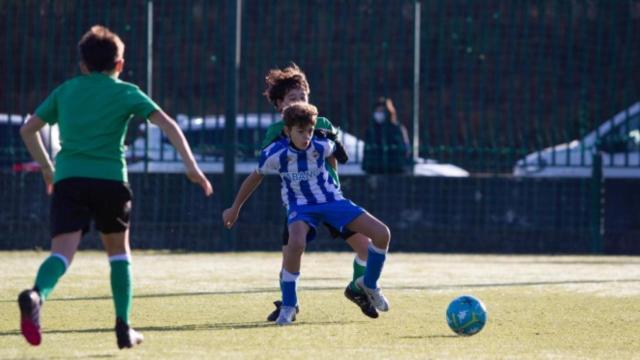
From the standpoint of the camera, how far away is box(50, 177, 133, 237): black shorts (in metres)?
6.60

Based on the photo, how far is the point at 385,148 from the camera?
15.3 m

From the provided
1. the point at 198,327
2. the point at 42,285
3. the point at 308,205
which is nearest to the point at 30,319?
the point at 42,285

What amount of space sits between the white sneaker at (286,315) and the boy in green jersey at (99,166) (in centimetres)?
149

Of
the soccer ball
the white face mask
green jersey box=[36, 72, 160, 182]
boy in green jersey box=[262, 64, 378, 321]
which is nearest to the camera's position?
green jersey box=[36, 72, 160, 182]

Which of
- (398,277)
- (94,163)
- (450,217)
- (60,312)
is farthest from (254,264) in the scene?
(94,163)

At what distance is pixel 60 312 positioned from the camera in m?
8.50

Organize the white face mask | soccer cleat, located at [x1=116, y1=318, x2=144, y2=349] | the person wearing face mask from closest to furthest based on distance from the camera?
soccer cleat, located at [x1=116, y1=318, x2=144, y2=349], the white face mask, the person wearing face mask

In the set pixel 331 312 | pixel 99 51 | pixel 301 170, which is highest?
pixel 99 51

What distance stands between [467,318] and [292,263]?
4.01ft

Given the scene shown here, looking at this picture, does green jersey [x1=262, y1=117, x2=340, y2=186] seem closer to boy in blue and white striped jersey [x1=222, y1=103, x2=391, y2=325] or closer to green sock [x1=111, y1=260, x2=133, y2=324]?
boy in blue and white striped jersey [x1=222, y1=103, x2=391, y2=325]

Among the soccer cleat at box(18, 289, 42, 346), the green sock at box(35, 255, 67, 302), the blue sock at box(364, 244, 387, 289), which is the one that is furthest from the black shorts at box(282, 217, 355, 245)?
the soccer cleat at box(18, 289, 42, 346)

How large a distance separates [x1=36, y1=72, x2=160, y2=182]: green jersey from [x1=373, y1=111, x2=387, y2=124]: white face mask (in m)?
8.45

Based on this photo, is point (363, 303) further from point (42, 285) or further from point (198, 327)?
point (42, 285)

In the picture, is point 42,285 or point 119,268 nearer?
point 42,285
